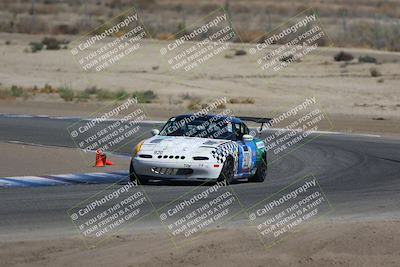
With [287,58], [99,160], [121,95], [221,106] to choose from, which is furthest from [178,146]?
[287,58]

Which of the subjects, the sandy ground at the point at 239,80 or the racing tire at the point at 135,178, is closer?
the racing tire at the point at 135,178

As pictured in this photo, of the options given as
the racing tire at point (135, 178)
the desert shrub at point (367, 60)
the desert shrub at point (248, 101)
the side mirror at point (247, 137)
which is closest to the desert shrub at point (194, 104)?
the desert shrub at point (248, 101)

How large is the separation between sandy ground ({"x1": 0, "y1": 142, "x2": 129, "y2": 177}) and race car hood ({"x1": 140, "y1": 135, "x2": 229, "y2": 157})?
2.59 m

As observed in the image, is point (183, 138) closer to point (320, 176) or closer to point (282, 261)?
point (320, 176)

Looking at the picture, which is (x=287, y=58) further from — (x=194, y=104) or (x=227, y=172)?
(x=227, y=172)

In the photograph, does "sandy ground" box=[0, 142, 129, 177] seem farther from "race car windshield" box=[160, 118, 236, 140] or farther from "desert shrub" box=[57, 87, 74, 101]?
"desert shrub" box=[57, 87, 74, 101]

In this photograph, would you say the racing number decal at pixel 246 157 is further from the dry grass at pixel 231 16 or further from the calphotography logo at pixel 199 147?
the dry grass at pixel 231 16

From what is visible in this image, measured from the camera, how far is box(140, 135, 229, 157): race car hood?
17.3 m

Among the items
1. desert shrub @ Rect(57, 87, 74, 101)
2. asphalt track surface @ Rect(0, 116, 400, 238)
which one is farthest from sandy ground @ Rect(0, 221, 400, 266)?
desert shrub @ Rect(57, 87, 74, 101)

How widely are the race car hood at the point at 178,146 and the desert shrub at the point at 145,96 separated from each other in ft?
72.0

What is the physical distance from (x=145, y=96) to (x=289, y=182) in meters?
22.3

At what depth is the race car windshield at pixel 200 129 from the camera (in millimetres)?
18344

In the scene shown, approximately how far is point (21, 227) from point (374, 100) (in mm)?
28289

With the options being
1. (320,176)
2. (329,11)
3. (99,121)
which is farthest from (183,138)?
(329,11)
